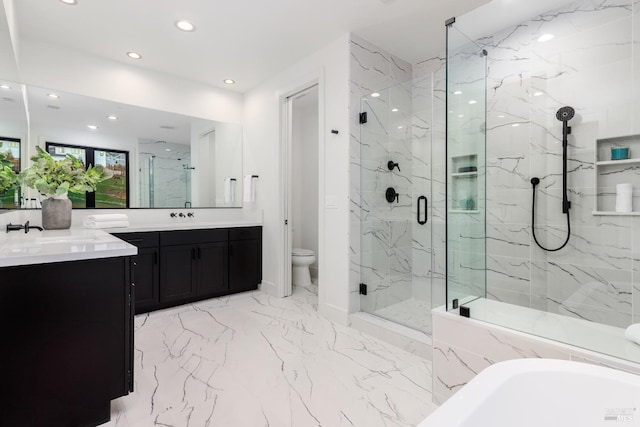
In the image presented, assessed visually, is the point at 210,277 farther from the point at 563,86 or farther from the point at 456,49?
the point at 563,86

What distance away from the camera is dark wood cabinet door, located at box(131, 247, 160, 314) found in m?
3.04

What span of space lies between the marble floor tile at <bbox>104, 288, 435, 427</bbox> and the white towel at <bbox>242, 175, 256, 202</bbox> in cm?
154

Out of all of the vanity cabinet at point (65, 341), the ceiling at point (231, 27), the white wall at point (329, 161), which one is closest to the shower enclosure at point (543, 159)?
the ceiling at point (231, 27)

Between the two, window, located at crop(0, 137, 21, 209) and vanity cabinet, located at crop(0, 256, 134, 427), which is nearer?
vanity cabinet, located at crop(0, 256, 134, 427)

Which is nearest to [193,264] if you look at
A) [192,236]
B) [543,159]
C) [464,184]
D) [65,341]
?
[192,236]

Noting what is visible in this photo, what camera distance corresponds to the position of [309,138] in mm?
4734

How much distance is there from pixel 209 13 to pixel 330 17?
0.97 metres

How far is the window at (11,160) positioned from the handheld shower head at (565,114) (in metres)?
3.88

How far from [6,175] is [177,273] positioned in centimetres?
158

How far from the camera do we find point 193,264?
3.41 m

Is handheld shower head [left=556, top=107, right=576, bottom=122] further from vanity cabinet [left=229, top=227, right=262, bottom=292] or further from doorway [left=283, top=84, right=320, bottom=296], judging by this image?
vanity cabinet [left=229, top=227, right=262, bottom=292]

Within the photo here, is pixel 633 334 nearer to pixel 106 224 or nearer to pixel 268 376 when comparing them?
pixel 268 376

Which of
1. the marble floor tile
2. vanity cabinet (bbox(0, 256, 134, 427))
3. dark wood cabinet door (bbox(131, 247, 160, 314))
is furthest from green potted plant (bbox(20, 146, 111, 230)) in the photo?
vanity cabinet (bbox(0, 256, 134, 427))

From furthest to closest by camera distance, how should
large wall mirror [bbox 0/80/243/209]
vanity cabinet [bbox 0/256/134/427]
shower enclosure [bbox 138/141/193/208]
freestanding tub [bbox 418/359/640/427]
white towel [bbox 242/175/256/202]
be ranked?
white towel [bbox 242/175/256/202] → shower enclosure [bbox 138/141/193/208] → large wall mirror [bbox 0/80/243/209] → vanity cabinet [bbox 0/256/134/427] → freestanding tub [bbox 418/359/640/427]
